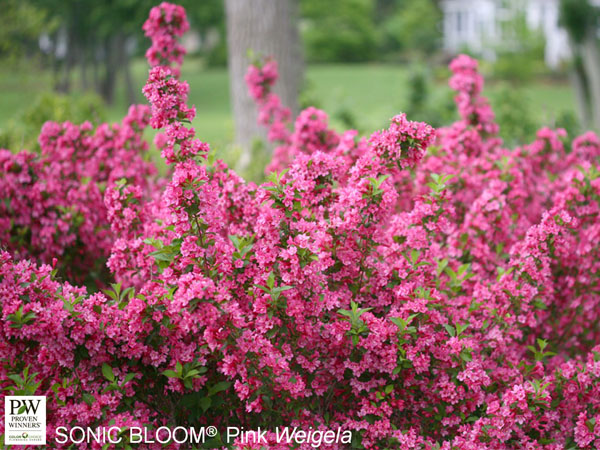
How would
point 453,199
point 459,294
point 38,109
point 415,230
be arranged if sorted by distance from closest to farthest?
point 415,230, point 459,294, point 453,199, point 38,109

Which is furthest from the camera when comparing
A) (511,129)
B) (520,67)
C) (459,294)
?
(520,67)

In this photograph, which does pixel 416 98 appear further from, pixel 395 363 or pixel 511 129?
pixel 395 363

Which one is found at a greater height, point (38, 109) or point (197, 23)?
point (197, 23)

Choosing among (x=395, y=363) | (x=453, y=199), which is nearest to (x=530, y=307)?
(x=395, y=363)

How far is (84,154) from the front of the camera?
461 cm

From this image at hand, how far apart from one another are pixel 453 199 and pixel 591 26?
7.83 m

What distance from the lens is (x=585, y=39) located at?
423 inches

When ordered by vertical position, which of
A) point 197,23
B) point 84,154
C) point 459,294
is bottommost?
point 459,294

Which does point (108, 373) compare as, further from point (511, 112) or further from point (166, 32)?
point (511, 112)

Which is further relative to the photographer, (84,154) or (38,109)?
(38,109)

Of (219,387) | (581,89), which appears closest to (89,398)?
(219,387)

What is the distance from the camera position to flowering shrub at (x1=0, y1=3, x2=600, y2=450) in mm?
2662

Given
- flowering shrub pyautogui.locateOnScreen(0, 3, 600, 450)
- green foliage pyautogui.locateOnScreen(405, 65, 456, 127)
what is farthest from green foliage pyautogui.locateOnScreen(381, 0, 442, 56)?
flowering shrub pyautogui.locateOnScreen(0, 3, 600, 450)

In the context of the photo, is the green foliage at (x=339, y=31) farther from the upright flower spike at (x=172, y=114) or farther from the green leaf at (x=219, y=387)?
the green leaf at (x=219, y=387)
